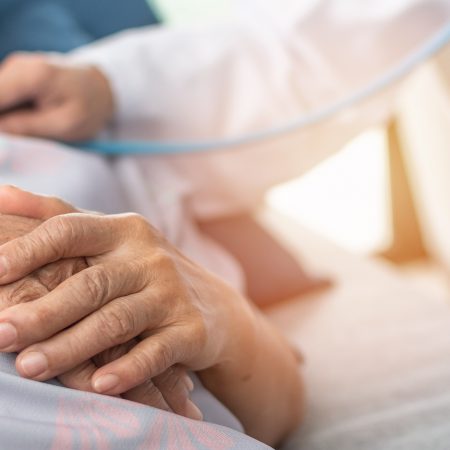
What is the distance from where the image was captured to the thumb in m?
0.55

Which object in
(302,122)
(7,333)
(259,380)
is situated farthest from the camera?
(302,122)

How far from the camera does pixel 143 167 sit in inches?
42.3

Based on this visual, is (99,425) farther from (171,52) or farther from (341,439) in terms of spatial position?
(171,52)

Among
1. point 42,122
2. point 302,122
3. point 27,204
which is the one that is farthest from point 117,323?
point 302,122

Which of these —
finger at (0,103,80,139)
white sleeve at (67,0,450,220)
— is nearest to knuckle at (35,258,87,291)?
finger at (0,103,80,139)

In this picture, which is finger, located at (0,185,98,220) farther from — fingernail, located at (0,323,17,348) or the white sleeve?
the white sleeve

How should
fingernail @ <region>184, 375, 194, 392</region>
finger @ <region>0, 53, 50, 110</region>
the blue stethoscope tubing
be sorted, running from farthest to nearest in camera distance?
the blue stethoscope tubing
finger @ <region>0, 53, 50, 110</region>
fingernail @ <region>184, 375, 194, 392</region>

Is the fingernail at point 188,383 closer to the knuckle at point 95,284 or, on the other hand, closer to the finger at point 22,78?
the knuckle at point 95,284

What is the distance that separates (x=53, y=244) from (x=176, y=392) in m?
0.14

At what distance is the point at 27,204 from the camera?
55 cm

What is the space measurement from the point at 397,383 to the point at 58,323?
52cm

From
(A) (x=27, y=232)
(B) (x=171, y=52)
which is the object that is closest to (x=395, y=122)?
(B) (x=171, y=52)

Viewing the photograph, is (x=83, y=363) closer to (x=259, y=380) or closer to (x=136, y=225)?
(x=136, y=225)

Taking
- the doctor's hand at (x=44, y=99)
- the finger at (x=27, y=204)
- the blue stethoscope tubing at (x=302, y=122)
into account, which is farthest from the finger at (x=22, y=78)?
the finger at (x=27, y=204)
